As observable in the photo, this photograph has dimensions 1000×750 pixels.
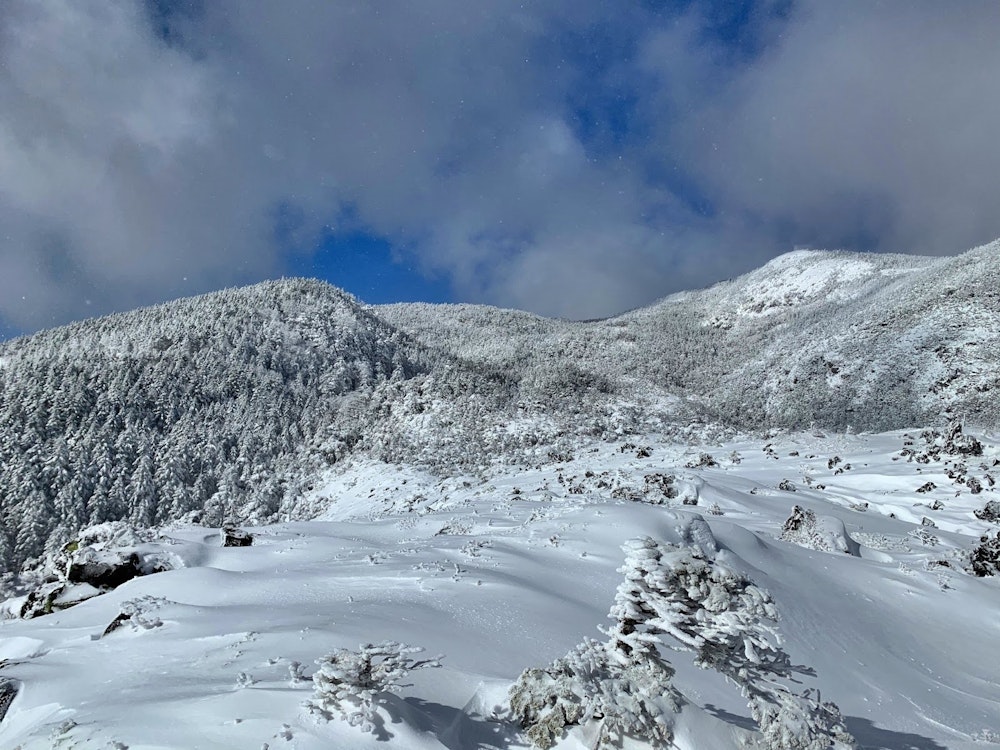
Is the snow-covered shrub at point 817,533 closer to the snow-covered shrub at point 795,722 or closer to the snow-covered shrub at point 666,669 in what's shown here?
the snow-covered shrub at point 795,722

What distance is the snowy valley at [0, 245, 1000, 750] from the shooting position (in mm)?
4461

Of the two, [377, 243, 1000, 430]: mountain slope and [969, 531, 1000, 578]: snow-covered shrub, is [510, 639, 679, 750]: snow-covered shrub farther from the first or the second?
[377, 243, 1000, 430]: mountain slope

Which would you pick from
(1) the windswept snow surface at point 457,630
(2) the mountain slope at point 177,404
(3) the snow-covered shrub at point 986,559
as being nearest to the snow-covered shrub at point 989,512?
(1) the windswept snow surface at point 457,630

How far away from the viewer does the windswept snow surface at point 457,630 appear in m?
4.22

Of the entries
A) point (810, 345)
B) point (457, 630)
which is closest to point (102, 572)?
point (457, 630)

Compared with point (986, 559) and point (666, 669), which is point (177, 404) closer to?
point (666, 669)

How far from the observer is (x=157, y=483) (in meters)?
44.6

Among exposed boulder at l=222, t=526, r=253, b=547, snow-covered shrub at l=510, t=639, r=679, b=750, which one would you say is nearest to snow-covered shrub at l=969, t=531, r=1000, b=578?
snow-covered shrub at l=510, t=639, r=679, b=750

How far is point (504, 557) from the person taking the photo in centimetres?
1097

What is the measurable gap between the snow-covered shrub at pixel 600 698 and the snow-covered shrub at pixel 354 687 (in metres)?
1.31

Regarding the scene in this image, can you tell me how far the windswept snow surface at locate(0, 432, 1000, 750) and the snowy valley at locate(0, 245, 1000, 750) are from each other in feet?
0.18

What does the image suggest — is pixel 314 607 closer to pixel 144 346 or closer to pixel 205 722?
pixel 205 722

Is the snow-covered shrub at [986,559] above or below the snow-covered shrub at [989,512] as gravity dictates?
below

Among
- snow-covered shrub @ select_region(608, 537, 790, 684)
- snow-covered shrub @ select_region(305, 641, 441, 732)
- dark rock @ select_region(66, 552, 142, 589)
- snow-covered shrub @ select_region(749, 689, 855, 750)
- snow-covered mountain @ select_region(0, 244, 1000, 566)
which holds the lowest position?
dark rock @ select_region(66, 552, 142, 589)
